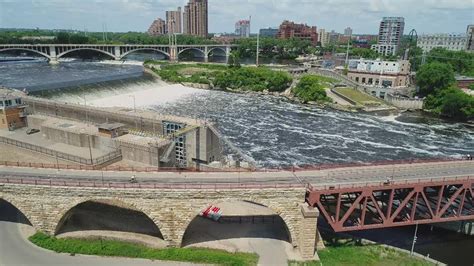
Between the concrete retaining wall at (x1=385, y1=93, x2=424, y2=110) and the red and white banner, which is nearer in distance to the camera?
the red and white banner

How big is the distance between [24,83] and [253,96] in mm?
70080

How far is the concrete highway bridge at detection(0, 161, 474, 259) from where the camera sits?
3397 cm

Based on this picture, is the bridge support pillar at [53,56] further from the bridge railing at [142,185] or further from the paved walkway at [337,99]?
the bridge railing at [142,185]

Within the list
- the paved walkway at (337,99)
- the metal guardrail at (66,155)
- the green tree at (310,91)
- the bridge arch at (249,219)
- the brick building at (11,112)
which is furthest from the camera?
the green tree at (310,91)

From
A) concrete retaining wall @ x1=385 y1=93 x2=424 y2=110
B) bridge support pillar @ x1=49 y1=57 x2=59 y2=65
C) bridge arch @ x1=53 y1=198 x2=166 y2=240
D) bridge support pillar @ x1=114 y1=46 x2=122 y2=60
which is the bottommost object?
bridge arch @ x1=53 y1=198 x2=166 y2=240

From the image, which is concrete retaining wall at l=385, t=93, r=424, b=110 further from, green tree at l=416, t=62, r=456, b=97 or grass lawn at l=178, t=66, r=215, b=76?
grass lawn at l=178, t=66, r=215, b=76

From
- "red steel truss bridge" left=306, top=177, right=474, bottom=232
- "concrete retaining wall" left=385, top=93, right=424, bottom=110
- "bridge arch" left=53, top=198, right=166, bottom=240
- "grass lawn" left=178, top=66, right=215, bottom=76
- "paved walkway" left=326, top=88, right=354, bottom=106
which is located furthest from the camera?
"grass lawn" left=178, top=66, right=215, bottom=76

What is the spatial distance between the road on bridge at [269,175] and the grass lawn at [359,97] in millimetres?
67910

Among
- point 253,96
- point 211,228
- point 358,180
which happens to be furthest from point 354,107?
point 211,228

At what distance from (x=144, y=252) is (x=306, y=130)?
56.2 m

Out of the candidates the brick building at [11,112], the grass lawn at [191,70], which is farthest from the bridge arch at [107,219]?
the grass lawn at [191,70]

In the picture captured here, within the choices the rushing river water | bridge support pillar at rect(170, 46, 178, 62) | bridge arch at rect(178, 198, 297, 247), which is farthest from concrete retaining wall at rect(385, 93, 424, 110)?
bridge support pillar at rect(170, 46, 178, 62)

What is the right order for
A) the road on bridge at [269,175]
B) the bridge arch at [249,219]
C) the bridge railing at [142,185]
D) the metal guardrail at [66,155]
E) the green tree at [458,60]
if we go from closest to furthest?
1. the bridge railing at [142,185]
2. the bridge arch at [249,219]
3. the road on bridge at [269,175]
4. the metal guardrail at [66,155]
5. the green tree at [458,60]

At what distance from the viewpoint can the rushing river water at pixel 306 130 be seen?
6222 centimetres
